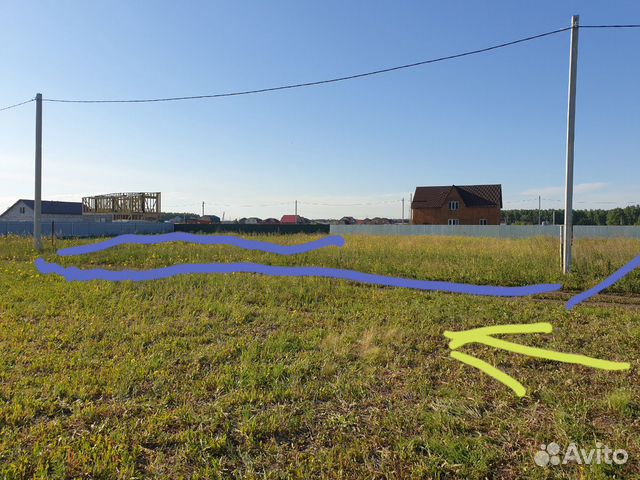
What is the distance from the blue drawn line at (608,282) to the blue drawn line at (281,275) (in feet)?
1.99

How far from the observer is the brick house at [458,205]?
4912 centimetres

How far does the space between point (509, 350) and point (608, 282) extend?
5.36m

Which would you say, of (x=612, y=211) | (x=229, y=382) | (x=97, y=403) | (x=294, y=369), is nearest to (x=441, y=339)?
(x=294, y=369)

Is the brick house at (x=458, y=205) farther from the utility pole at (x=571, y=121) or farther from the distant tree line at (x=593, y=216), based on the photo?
the utility pole at (x=571, y=121)

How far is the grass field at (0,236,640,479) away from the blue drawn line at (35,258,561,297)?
1.29 m

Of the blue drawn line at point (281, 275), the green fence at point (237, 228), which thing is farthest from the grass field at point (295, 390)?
the green fence at point (237, 228)

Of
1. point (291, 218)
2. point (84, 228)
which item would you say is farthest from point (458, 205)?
point (84, 228)

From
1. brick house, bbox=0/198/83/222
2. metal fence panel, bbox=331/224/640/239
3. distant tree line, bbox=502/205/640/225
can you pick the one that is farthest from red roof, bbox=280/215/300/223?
distant tree line, bbox=502/205/640/225

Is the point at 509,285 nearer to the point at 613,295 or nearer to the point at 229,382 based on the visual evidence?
the point at 613,295

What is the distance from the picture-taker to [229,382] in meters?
3.47

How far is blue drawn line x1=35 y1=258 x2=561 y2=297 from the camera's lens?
26.1ft

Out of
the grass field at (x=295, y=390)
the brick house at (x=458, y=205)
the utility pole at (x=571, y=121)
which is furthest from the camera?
the brick house at (x=458, y=205)

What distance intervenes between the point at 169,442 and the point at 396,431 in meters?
1.56

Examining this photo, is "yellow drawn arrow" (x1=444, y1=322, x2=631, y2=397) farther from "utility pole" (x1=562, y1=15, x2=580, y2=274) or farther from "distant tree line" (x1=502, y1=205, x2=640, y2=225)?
"distant tree line" (x1=502, y1=205, x2=640, y2=225)
